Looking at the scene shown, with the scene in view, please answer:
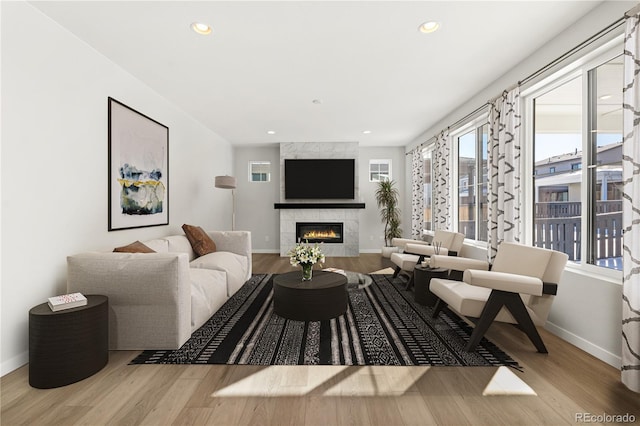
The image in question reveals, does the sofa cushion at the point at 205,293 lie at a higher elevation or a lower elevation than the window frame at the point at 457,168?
lower

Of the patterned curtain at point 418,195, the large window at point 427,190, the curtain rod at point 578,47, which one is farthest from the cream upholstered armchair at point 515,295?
the large window at point 427,190

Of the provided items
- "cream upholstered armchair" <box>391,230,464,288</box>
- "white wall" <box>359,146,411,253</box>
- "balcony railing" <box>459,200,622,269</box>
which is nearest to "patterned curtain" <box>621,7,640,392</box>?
"balcony railing" <box>459,200,622,269</box>

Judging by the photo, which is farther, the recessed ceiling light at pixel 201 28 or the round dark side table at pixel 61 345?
the recessed ceiling light at pixel 201 28

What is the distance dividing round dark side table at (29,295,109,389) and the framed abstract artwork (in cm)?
139

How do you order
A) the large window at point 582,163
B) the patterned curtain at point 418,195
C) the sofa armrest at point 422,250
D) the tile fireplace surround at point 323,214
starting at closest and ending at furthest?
the large window at point 582,163, the sofa armrest at point 422,250, the patterned curtain at point 418,195, the tile fireplace surround at point 323,214

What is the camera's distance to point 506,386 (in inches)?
75.0

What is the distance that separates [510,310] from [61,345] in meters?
3.29

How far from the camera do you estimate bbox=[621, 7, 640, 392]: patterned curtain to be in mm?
1850

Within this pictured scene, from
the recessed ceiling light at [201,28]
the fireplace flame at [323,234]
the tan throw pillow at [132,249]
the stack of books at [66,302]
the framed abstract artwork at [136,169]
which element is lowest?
the stack of books at [66,302]

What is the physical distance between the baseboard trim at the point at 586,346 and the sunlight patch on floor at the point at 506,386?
0.81 metres

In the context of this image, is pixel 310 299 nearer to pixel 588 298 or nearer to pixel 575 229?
pixel 588 298

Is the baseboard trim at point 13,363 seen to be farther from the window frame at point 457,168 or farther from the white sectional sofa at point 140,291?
the window frame at point 457,168

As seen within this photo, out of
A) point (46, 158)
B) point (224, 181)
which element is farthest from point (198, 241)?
point (46, 158)

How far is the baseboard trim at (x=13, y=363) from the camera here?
204cm
